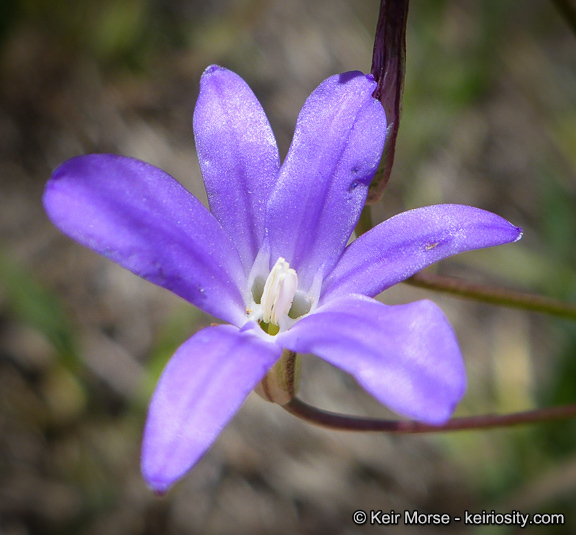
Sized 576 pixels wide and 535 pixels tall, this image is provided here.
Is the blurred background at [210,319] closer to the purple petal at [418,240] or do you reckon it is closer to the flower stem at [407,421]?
the flower stem at [407,421]

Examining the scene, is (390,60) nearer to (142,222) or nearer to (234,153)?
(234,153)

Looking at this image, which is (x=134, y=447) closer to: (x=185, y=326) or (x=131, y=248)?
(x=185, y=326)

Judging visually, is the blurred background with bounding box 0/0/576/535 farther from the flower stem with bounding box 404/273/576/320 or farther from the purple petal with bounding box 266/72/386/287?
the purple petal with bounding box 266/72/386/287

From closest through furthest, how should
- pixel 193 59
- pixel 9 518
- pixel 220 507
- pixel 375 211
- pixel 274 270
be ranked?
1. pixel 274 270
2. pixel 9 518
3. pixel 220 507
4. pixel 375 211
5. pixel 193 59

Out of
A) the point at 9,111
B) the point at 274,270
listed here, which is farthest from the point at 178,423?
the point at 9,111

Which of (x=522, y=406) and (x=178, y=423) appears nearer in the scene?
(x=178, y=423)

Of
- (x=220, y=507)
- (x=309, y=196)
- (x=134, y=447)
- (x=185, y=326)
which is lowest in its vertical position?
(x=220, y=507)

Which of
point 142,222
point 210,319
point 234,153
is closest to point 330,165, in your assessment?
point 234,153
